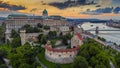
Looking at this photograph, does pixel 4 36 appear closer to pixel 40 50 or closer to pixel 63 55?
pixel 40 50

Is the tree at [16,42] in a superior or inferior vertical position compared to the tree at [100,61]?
inferior

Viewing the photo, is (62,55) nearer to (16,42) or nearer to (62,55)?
(62,55)

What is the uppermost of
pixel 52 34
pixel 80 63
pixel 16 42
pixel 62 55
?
pixel 80 63

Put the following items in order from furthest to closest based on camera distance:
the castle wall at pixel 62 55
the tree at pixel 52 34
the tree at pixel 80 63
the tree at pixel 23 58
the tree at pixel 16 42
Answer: the tree at pixel 52 34 → the tree at pixel 16 42 → the castle wall at pixel 62 55 → the tree at pixel 23 58 → the tree at pixel 80 63

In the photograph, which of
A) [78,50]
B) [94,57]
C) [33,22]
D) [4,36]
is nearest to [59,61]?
[78,50]

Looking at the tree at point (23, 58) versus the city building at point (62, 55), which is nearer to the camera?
the tree at point (23, 58)

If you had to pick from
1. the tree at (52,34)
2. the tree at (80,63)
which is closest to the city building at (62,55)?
the tree at (80,63)

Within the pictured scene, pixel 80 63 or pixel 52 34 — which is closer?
pixel 80 63

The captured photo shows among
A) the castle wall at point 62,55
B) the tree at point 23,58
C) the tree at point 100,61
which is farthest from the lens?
the castle wall at point 62,55

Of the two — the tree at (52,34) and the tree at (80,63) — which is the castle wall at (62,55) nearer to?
the tree at (80,63)

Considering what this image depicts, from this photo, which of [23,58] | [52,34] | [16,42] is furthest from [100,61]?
[52,34]

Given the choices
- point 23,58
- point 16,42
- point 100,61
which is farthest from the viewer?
point 16,42
